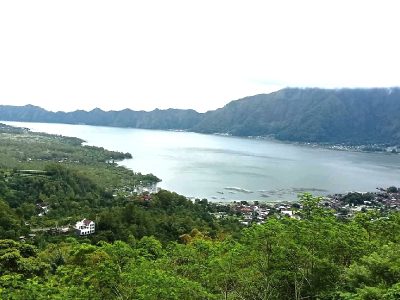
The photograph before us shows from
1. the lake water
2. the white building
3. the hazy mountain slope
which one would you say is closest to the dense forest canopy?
the white building

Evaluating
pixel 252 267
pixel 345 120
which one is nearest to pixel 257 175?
pixel 252 267

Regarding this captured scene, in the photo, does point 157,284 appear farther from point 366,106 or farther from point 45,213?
point 366,106

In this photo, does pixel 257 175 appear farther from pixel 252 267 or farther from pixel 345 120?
pixel 345 120

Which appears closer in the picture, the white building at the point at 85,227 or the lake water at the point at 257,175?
the white building at the point at 85,227

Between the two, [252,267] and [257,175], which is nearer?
[252,267]

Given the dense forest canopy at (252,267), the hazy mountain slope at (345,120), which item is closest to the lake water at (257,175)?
the dense forest canopy at (252,267)

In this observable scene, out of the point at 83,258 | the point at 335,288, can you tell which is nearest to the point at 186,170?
the point at 83,258

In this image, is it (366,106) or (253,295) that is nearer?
(253,295)

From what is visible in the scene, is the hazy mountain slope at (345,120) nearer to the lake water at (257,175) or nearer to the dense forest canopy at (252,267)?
the lake water at (257,175)
